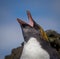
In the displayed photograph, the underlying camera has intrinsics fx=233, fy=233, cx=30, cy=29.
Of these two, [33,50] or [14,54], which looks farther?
[14,54]

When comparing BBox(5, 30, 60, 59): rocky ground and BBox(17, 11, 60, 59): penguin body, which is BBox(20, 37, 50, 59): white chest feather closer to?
BBox(17, 11, 60, 59): penguin body

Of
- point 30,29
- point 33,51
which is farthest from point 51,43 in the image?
point 33,51

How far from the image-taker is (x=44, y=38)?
5.90 meters

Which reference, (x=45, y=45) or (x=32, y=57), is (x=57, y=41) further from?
(x=32, y=57)

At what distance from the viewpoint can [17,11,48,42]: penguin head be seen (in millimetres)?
5797

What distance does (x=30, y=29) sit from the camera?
5879mm

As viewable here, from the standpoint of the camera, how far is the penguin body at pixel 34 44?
5.52m

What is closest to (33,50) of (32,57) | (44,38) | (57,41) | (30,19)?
(32,57)

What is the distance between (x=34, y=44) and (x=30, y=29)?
45 centimetres

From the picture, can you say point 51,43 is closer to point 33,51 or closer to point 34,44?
point 34,44

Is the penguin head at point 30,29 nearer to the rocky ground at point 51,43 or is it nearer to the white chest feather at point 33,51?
the white chest feather at point 33,51

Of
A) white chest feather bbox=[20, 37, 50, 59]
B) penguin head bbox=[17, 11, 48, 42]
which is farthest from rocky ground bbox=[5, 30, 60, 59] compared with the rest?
white chest feather bbox=[20, 37, 50, 59]

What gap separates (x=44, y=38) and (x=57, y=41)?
844 millimetres

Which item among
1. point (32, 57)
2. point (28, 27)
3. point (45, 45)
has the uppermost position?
point (28, 27)
